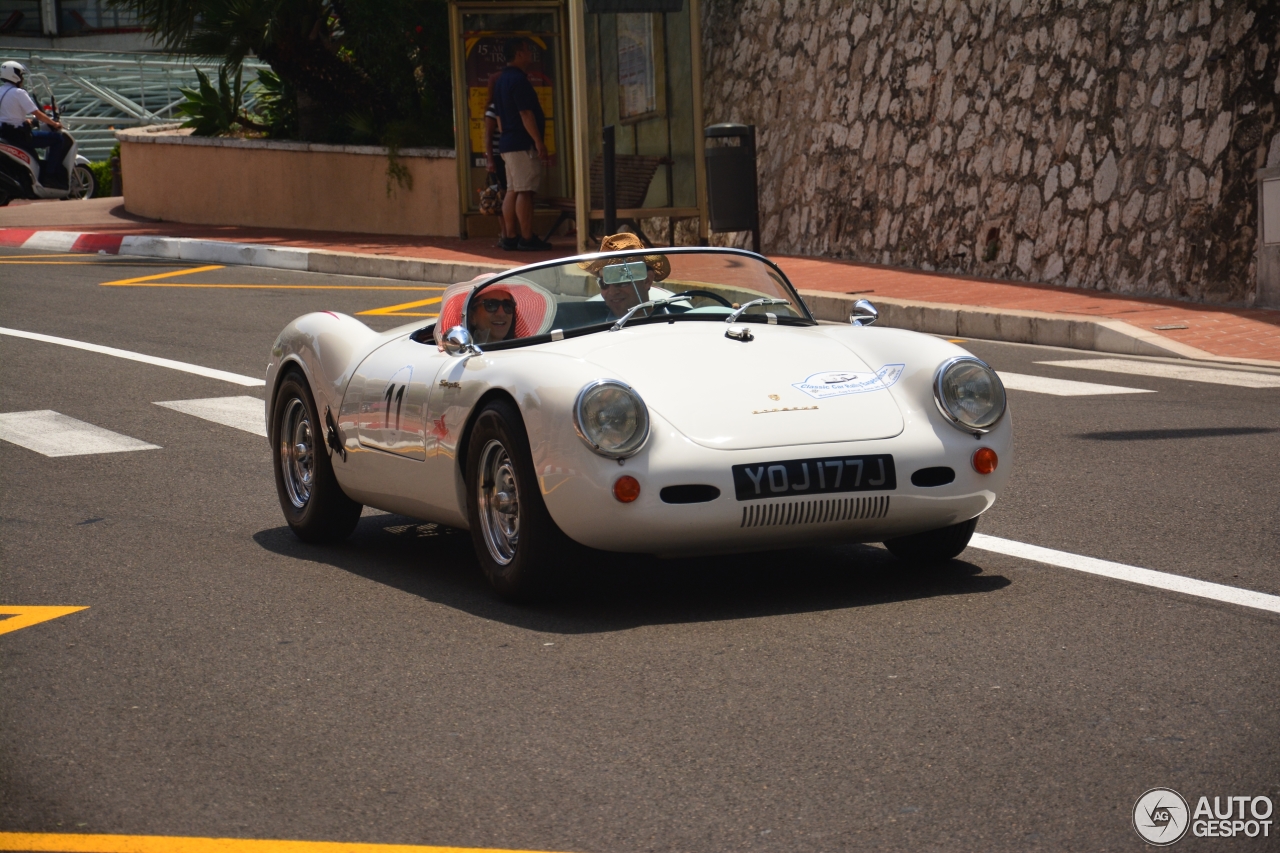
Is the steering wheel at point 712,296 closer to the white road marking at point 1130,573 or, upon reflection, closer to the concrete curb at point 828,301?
the white road marking at point 1130,573

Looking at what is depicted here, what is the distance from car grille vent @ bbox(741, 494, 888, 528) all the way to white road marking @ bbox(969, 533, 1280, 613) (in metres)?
0.86

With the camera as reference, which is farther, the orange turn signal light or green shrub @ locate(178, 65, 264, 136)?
green shrub @ locate(178, 65, 264, 136)

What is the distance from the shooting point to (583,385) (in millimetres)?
5188

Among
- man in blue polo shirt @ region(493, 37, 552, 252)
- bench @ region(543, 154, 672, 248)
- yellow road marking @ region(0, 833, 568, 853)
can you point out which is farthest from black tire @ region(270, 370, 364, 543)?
man in blue polo shirt @ region(493, 37, 552, 252)

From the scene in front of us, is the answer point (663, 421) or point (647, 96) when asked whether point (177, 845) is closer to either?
point (663, 421)

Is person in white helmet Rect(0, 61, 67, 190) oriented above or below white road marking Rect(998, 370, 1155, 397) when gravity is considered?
above

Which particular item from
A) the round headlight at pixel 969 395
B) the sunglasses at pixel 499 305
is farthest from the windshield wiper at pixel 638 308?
the round headlight at pixel 969 395

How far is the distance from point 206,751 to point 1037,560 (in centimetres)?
298

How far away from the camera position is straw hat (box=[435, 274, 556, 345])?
6.02 metres

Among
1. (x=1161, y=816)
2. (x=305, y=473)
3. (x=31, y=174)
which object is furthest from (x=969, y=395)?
(x=31, y=174)

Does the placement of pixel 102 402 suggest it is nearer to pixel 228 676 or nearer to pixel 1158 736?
pixel 228 676

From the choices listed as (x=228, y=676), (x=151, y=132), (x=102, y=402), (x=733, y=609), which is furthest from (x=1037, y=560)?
(x=151, y=132)

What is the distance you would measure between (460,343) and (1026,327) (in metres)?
8.11

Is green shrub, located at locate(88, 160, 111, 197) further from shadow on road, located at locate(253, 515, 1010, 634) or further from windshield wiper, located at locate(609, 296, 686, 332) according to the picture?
windshield wiper, located at locate(609, 296, 686, 332)
